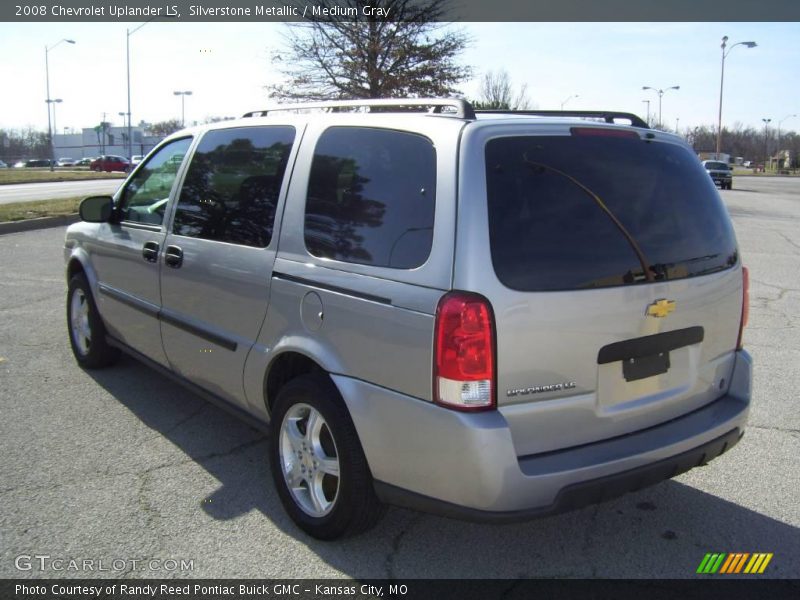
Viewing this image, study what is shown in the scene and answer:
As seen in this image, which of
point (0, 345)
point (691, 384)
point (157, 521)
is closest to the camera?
point (691, 384)

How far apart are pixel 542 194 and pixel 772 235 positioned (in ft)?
52.4

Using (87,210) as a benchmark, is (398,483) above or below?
below

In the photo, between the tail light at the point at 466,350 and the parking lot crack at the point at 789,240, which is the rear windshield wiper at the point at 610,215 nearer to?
the tail light at the point at 466,350

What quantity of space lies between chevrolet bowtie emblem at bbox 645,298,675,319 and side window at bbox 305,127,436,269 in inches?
37.6

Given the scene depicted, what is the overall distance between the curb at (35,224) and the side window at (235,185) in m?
11.9

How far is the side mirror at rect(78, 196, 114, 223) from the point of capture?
5.05 meters

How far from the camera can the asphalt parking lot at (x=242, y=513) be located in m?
3.07

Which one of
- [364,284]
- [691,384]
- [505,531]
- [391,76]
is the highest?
[391,76]

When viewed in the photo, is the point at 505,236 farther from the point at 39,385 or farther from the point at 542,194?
the point at 39,385

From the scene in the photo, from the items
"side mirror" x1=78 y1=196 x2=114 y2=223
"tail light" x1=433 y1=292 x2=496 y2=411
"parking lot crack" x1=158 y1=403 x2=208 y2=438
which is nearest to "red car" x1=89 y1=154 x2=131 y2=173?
"side mirror" x1=78 y1=196 x2=114 y2=223

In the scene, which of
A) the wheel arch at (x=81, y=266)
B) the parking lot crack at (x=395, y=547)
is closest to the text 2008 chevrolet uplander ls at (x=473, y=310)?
the parking lot crack at (x=395, y=547)

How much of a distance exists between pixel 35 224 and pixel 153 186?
39.7 feet

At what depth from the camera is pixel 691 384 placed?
3178 millimetres

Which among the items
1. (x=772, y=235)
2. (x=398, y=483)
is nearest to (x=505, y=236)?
(x=398, y=483)
